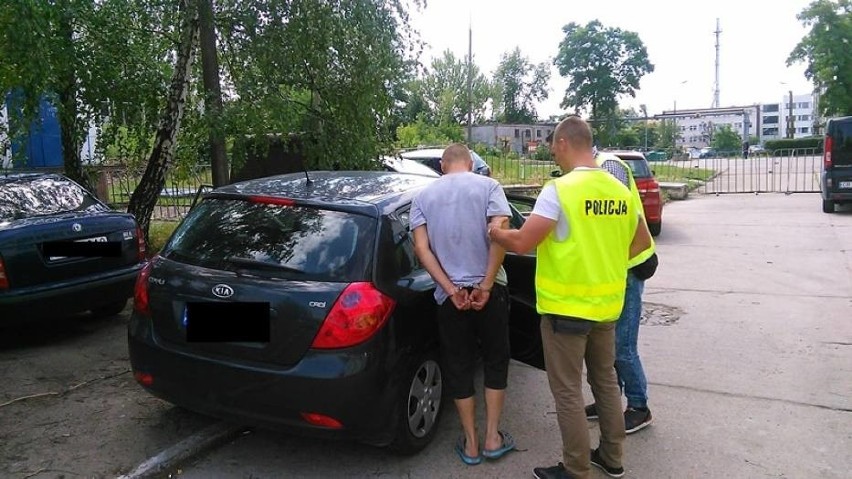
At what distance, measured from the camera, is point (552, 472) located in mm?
3387

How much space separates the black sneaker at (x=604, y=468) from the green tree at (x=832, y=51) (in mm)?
58822

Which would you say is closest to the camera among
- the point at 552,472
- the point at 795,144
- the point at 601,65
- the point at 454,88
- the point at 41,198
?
the point at 552,472

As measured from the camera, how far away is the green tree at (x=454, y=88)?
58000 millimetres

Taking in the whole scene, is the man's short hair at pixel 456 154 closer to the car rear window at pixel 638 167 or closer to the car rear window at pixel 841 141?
the car rear window at pixel 638 167

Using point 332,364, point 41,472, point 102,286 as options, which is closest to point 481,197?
point 332,364

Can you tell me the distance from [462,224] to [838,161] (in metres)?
13.7

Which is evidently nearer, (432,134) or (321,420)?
(321,420)

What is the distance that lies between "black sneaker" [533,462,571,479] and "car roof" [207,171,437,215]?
5.28 ft

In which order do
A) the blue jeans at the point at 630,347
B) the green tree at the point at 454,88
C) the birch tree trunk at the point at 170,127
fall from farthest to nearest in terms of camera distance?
the green tree at the point at 454,88
the birch tree trunk at the point at 170,127
the blue jeans at the point at 630,347

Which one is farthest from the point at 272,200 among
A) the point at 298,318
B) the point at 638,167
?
the point at 638,167

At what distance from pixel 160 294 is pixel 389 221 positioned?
52.3 inches

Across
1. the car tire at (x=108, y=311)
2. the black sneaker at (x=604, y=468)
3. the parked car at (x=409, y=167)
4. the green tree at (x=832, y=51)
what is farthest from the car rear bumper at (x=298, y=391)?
the green tree at (x=832, y=51)

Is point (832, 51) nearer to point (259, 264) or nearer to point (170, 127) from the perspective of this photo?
point (170, 127)

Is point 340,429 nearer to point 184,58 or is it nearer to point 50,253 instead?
point 50,253
